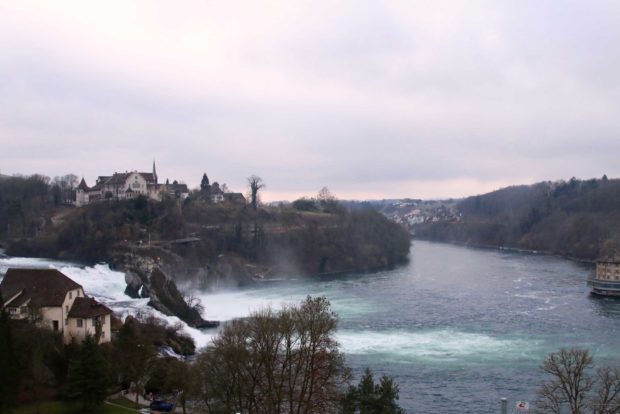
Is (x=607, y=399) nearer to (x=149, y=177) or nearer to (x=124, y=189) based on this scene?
(x=124, y=189)

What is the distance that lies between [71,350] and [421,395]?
14.0 meters

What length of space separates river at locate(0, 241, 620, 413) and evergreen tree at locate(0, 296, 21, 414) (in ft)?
46.5

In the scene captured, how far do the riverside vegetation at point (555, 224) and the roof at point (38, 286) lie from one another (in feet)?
237

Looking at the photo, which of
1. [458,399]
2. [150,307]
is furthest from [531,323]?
[150,307]

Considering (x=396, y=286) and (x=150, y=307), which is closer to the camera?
(x=150, y=307)

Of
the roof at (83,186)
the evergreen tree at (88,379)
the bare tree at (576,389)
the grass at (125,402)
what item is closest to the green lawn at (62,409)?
the evergreen tree at (88,379)

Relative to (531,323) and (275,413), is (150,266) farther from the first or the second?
(275,413)

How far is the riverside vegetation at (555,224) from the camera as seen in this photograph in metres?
99.2

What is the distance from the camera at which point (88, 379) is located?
2069cm

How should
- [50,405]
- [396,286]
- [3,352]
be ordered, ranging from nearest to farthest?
[3,352]
[50,405]
[396,286]

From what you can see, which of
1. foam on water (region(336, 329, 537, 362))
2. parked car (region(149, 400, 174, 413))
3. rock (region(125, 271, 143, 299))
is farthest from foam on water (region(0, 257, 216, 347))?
parked car (region(149, 400, 174, 413))

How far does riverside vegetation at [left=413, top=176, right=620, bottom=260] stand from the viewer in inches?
3907

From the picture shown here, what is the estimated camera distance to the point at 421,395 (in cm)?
2673

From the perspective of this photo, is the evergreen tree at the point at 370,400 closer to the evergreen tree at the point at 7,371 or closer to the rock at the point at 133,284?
the evergreen tree at the point at 7,371
